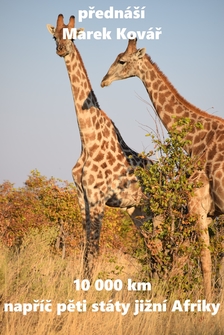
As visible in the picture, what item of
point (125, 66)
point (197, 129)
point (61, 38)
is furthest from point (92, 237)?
point (61, 38)

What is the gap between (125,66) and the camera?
10.5 m

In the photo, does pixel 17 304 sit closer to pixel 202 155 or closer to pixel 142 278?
pixel 142 278

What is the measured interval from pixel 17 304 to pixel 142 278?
6.30 ft

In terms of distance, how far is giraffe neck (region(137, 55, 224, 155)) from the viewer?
377 inches

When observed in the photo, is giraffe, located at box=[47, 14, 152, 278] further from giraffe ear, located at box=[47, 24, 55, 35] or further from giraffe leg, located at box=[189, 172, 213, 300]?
giraffe leg, located at box=[189, 172, 213, 300]

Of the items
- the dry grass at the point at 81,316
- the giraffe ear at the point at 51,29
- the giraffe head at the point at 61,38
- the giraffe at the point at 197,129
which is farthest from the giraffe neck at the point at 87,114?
the dry grass at the point at 81,316

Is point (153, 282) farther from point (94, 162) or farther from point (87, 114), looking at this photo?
point (87, 114)

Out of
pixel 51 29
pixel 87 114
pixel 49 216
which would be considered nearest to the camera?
pixel 51 29

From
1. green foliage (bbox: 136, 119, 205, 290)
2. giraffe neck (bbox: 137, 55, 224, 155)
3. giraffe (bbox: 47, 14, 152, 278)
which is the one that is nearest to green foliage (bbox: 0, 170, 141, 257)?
giraffe (bbox: 47, 14, 152, 278)

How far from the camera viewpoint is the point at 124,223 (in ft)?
64.4

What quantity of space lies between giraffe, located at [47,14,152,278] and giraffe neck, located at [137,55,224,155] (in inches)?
48.7

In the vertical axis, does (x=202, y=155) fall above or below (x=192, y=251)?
above

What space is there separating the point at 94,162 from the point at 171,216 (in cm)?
322

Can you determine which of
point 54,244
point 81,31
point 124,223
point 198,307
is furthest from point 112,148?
point 124,223
